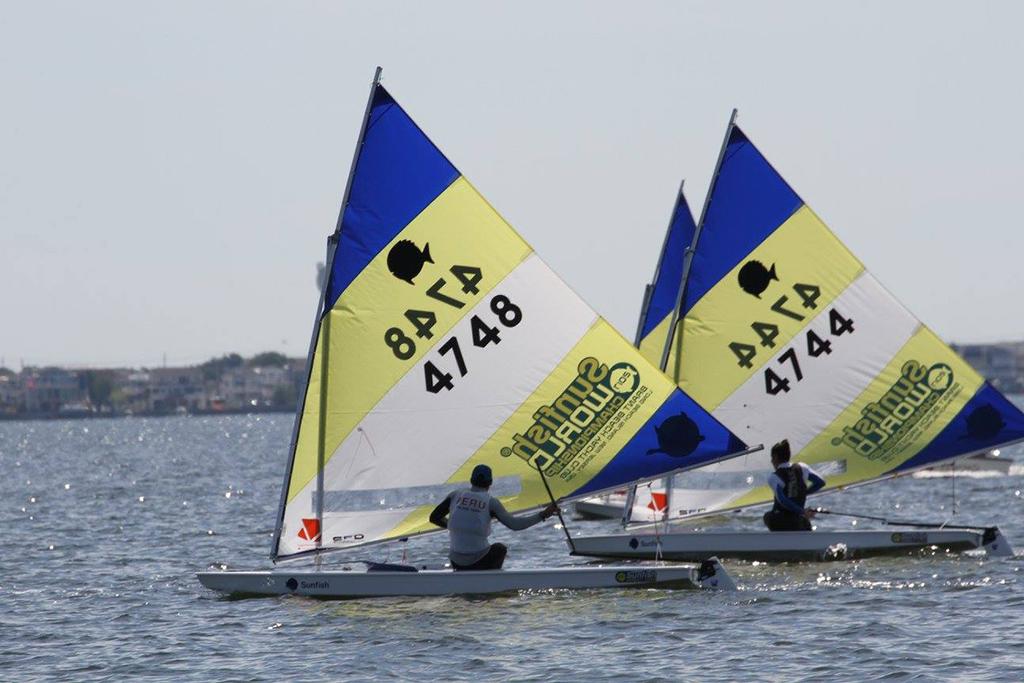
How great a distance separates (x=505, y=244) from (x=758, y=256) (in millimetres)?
5762

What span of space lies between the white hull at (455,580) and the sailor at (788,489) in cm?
313

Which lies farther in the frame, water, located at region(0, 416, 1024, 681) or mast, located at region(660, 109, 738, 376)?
mast, located at region(660, 109, 738, 376)

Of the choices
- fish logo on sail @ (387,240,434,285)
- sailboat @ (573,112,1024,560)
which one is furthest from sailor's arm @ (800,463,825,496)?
fish logo on sail @ (387,240,434,285)

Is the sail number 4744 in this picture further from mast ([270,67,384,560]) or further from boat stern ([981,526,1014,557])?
mast ([270,67,384,560])

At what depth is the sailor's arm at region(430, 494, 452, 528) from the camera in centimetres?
2181

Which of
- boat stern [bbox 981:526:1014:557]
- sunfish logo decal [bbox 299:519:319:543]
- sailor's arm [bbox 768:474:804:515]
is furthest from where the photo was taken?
boat stern [bbox 981:526:1014:557]

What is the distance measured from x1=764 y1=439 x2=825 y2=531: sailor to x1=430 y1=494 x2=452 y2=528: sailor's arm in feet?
18.6

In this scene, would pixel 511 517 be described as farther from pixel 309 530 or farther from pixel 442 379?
pixel 309 530

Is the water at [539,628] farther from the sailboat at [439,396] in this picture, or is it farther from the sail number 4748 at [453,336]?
the sail number 4748 at [453,336]

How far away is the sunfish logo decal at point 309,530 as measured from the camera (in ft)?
72.7

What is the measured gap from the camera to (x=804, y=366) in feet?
90.1

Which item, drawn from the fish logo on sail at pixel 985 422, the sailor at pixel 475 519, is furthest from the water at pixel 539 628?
the fish logo on sail at pixel 985 422

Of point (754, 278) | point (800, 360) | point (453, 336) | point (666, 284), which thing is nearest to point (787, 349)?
point (800, 360)

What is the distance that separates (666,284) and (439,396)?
13583 mm
